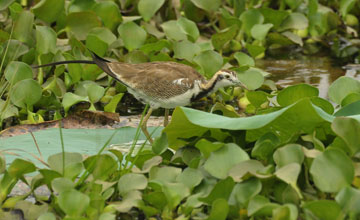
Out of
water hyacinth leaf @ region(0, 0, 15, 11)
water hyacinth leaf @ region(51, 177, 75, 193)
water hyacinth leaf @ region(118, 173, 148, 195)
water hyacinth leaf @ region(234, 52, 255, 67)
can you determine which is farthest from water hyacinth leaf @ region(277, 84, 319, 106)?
water hyacinth leaf @ region(0, 0, 15, 11)

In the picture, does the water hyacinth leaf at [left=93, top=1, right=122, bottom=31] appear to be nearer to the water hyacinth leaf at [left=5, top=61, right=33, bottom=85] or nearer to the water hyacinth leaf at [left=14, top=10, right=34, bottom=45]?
Result: the water hyacinth leaf at [left=14, top=10, right=34, bottom=45]

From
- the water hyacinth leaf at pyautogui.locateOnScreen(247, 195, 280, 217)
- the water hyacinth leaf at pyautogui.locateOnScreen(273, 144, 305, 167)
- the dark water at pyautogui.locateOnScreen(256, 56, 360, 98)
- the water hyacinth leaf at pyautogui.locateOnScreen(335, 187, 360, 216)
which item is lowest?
the dark water at pyautogui.locateOnScreen(256, 56, 360, 98)

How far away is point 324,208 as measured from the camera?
136 inches

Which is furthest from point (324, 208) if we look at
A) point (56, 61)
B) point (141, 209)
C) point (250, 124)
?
point (56, 61)

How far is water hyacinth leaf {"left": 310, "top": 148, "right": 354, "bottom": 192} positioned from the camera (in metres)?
3.65

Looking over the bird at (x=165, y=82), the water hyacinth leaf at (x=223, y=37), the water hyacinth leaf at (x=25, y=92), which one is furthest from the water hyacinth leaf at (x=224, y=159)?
the water hyacinth leaf at (x=223, y=37)

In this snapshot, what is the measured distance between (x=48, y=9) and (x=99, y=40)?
574mm

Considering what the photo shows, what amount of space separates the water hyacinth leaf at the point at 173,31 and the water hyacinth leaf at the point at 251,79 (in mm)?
1039

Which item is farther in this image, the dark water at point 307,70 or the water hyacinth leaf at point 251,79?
the dark water at point 307,70

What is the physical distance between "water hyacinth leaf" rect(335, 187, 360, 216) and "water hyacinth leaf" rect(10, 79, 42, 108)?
2.61 m

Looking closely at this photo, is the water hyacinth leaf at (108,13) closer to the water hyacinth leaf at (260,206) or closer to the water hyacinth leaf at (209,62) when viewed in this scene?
the water hyacinth leaf at (209,62)

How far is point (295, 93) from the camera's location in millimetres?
4609

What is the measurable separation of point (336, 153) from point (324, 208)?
334 millimetres

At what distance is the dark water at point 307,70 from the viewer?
22.4 ft
